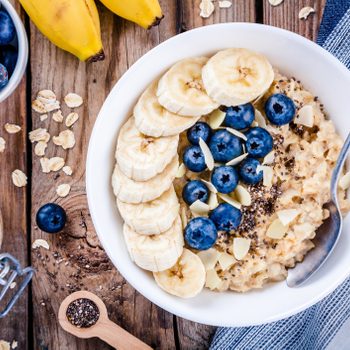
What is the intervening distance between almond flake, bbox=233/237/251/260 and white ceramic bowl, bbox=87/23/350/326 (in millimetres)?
105

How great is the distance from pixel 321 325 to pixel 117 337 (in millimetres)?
425

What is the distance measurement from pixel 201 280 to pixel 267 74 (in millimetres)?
385

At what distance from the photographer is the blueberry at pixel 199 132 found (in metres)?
1.22

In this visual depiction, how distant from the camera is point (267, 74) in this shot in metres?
1.22

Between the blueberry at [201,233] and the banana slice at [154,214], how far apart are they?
39mm

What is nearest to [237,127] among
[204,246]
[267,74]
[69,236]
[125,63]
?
[267,74]

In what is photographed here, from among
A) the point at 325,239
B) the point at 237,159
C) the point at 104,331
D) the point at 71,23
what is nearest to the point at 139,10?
the point at 71,23

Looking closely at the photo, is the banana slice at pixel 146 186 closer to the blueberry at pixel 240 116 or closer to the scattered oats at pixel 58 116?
the blueberry at pixel 240 116

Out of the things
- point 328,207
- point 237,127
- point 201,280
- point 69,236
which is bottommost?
point 69,236

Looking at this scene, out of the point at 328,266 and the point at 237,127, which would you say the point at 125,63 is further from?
the point at 328,266

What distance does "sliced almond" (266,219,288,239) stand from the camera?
1245 mm

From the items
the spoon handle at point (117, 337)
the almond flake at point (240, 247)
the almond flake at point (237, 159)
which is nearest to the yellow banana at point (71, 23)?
the almond flake at point (237, 159)

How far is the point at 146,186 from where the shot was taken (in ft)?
3.96

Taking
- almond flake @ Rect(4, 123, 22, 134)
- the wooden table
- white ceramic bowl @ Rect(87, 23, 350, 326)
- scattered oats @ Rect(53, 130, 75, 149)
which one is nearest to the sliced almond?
white ceramic bowl @ Rect(87, 23, 350, 326)
